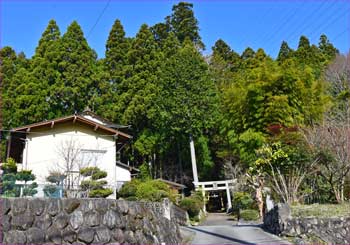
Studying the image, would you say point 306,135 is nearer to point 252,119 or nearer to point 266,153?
point 266,153

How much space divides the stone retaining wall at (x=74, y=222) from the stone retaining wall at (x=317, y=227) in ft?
12.5

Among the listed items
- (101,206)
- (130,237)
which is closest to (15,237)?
(101,206)

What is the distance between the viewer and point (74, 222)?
7.46 meters

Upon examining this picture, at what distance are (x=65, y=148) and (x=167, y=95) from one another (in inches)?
407

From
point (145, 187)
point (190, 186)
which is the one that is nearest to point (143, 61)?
point (190, 186)

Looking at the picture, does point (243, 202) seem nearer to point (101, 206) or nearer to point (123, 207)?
point (123, 207)

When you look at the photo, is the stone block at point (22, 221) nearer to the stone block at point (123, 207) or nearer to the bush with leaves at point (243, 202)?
the stone block at point (123, 207)

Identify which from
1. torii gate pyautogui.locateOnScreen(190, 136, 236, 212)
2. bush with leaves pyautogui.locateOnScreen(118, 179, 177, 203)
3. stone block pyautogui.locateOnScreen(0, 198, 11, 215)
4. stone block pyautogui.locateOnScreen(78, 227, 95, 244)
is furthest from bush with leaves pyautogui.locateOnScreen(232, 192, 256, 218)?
stone block pyautogui.locateOnScreen(0, 198, 11, 215)

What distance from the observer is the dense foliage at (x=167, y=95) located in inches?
745

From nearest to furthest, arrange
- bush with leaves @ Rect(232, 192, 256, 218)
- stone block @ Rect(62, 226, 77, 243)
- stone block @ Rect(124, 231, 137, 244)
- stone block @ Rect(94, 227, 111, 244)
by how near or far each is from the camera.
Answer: stone block @ Rect(62, 226, 77, 243)
stone block @ Rect(94, 227, 111, 244)
stone block @ Rect(124, 231, 137, 244)
bush with leaves @ Rect(232, 192, 256, 218)

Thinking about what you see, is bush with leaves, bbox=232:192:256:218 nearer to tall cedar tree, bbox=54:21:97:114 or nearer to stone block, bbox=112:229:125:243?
stone block, bbox=112:229:125:243

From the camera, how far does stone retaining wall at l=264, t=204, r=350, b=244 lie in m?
9.54

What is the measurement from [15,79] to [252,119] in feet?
55.7

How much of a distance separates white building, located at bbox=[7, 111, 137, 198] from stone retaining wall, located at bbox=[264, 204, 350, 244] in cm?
895
